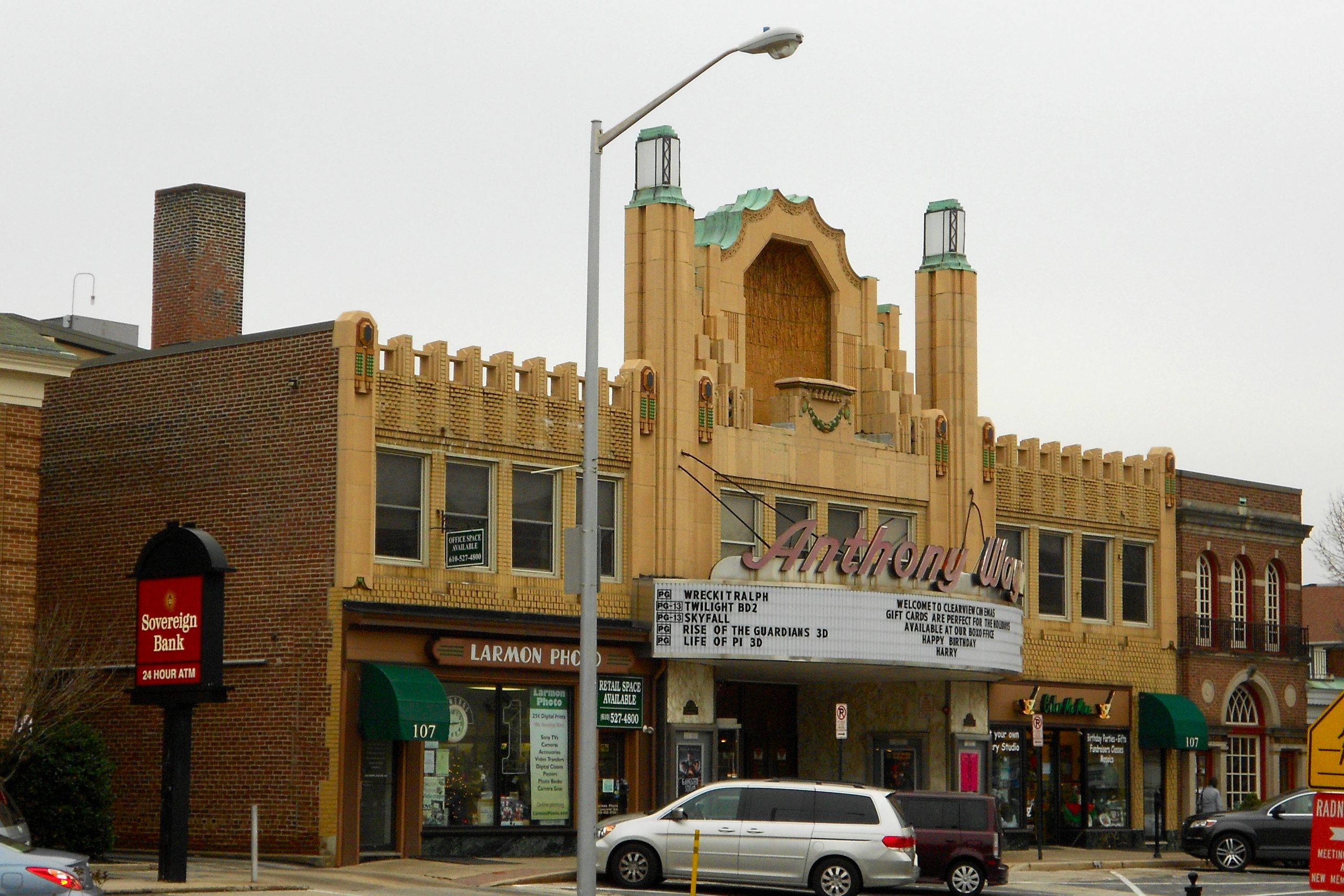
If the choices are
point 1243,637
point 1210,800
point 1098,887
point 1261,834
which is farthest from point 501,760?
point 1243,637

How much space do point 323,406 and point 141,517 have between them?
470 cm

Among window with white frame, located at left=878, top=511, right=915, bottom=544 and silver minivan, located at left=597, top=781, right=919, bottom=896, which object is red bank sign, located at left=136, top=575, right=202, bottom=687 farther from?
window with white frame, located at left=878, top=511, right=915, bottom=544

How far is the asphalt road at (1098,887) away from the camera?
2908 centimetres

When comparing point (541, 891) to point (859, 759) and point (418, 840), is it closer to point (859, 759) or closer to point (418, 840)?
point (418, 840)

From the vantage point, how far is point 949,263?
42.2 m

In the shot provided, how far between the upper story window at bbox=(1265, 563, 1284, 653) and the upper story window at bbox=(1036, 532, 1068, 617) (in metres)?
7.45

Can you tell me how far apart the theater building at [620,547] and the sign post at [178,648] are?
15.3 ft

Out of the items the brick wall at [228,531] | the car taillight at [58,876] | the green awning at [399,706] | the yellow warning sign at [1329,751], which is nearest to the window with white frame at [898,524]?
the green awning at [399,706]

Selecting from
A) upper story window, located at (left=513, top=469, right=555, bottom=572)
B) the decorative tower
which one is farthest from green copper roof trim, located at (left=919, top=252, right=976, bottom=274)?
upper story window, located at (left=513, top=469, right=555, bottom=572)

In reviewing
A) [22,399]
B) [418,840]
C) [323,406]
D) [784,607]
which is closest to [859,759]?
[784,607]

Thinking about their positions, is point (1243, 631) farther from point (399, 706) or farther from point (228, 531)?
point (228, 531)

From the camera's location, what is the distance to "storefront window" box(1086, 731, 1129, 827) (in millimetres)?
44062

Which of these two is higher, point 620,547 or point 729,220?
point 729,220

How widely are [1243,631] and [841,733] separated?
17.2 meters
